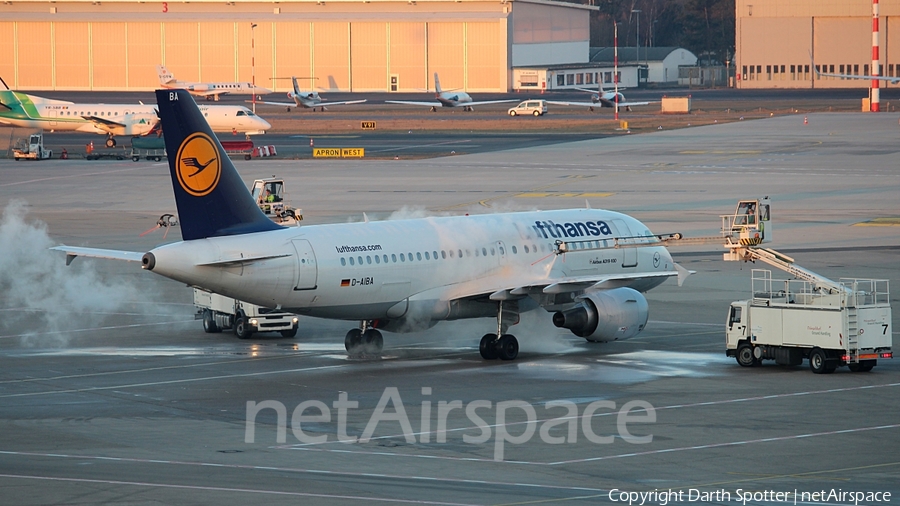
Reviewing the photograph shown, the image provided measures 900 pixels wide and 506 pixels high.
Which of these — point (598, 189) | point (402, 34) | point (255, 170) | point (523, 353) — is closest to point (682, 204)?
point (598, 189)

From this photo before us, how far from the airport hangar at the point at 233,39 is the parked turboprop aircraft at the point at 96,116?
6579cm

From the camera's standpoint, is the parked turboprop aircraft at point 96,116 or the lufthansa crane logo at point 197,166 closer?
the lufthansa crane logo at point 197,166

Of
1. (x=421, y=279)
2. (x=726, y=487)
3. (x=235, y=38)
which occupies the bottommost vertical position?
(x=726, y=487)

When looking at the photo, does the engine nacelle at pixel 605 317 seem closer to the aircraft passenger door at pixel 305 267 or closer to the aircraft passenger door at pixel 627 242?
the aircraft passenger door at pixel 627 242

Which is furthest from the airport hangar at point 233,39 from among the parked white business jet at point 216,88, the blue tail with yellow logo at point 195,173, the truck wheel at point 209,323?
the blue tail with yellow logo at point 195,173

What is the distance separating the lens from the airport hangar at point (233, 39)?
638ft

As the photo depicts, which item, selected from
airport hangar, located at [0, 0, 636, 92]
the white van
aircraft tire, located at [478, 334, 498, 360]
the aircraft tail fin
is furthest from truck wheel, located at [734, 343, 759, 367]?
airport hangar, located at [0, 0, 636, 92]

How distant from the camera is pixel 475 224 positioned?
39375 mm

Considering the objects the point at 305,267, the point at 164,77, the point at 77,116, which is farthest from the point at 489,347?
the point at 164,77

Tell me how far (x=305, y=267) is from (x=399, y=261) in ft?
10.6

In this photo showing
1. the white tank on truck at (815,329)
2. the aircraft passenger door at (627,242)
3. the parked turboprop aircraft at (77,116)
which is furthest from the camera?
the parked turboprop aircraft at (77,116)

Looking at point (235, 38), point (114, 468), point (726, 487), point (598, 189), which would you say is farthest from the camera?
point (235, 38)

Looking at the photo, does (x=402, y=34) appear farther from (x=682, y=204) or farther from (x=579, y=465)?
(x=579, y=465)

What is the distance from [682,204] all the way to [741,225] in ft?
131
